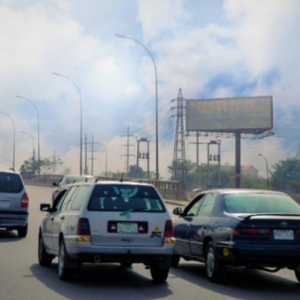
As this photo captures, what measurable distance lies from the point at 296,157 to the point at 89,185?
426ft

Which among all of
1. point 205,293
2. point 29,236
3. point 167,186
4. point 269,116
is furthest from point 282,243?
point 269,116

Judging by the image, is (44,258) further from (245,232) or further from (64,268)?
(245,232)

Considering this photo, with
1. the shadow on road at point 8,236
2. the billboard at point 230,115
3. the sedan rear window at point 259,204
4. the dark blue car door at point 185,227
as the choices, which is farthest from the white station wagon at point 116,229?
the billboard at point 230,115

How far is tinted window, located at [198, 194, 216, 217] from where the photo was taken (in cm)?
1302

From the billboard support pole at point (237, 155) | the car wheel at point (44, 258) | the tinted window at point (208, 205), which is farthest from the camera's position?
the billboard support pole at point (237, 155)

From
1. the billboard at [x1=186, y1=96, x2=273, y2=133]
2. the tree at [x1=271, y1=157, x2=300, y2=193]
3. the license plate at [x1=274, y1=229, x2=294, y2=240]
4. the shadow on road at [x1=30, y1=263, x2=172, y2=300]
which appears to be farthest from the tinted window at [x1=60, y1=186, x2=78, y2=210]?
the tree at [x1=271, y1=157, x2=300, y2=193]

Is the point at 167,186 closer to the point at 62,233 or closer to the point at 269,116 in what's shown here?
the point at 62,233

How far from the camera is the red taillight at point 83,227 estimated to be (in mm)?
11820

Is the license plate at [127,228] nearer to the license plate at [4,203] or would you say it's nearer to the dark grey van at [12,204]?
the dark grey van at [12,204]

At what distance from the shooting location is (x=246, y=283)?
41.2ft

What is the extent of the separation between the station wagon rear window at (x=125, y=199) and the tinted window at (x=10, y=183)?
9.23 meters

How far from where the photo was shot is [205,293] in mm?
11227

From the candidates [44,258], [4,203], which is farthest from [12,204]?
[44,258]

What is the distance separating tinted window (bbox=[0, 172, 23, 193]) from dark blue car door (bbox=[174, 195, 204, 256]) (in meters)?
7.82
